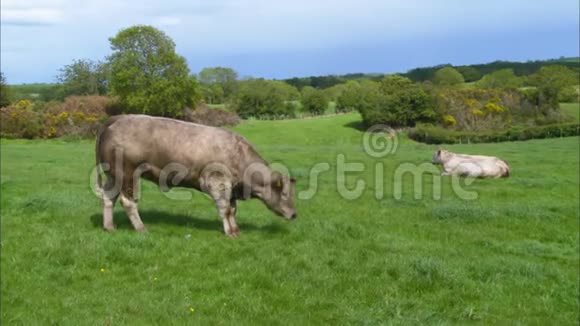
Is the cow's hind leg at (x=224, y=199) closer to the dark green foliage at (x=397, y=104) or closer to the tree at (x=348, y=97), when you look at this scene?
the dark green foliage at (x=397, y=104)

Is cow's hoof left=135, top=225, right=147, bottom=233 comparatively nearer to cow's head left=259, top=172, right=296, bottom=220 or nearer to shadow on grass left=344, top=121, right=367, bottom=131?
cow's head left=259, top=172, right=296, bottom=220

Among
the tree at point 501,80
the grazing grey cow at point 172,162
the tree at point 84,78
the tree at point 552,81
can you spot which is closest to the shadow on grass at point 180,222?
the grazing grey cow at point 172,162

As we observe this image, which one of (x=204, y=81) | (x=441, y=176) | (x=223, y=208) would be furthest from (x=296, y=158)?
(x=204, y=81)

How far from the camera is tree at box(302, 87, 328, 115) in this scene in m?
87.0

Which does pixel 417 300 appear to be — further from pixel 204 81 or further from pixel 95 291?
pixel 204 81

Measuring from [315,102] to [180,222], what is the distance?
7721cm

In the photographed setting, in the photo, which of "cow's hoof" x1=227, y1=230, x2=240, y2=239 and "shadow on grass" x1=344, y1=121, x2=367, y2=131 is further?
"shadow on grass" x1=344, y1=121, x2=367, y2=131

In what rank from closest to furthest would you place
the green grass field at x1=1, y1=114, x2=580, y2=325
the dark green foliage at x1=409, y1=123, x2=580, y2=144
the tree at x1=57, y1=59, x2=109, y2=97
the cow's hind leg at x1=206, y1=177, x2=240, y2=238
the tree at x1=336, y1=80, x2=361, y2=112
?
the green grass field at x1=1, y1=114, x2=580, y2=325 < the cow's hind leg at x1=206, y1=177, x2=240, y2=238 < the tree at x1=57, y1=59, x2=109, y2=97 < the dark green foliage at x1=409, y1=123, x2=580, y2=144 < the tree at x1=336, y1=80, x2=361, y2=112

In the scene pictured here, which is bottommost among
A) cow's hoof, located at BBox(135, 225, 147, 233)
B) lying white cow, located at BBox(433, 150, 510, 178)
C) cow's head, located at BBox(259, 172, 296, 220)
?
lying white cow, located at BBox(433, 150, 510, 178)

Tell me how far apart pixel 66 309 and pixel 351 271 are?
3946mm

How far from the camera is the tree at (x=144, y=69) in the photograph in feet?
59.1

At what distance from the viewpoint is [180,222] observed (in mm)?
10852

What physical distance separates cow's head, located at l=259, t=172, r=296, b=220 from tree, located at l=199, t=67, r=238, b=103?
77210 mm

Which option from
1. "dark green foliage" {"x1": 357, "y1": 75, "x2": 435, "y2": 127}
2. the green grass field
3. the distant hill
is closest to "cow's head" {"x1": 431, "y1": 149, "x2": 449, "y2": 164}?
the green grass field
